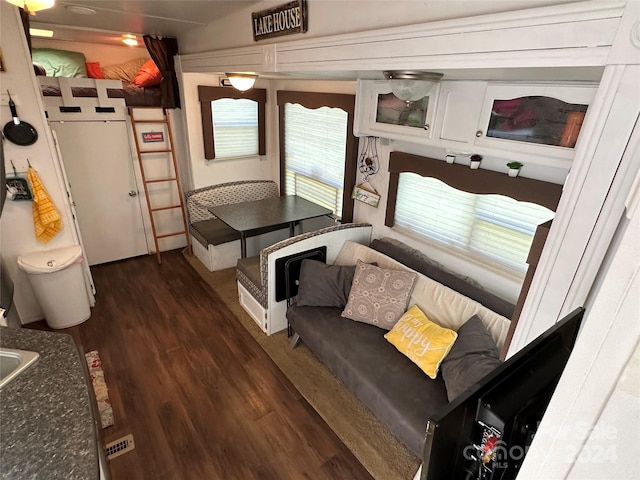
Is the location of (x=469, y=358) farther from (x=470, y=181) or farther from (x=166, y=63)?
(x=166, y=63)

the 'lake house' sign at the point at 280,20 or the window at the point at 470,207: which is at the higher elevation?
the 'lake house' sign at the point at 280,20

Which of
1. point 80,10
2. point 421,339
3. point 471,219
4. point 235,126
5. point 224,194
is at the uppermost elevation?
point 80,10

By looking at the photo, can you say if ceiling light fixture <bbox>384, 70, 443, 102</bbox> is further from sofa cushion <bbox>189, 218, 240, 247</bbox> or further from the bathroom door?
the bathroom door

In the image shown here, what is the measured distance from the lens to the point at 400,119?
2.22 m

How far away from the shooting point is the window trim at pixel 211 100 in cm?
379

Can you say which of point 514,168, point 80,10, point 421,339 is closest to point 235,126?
point 80,10

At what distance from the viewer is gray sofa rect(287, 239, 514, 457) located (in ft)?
6.03

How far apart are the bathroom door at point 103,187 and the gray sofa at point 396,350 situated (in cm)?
261

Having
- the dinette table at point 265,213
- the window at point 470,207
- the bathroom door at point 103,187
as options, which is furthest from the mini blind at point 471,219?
the bathroom door at point 103,187

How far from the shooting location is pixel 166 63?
144 inches

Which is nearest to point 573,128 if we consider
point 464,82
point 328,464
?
point 464,82

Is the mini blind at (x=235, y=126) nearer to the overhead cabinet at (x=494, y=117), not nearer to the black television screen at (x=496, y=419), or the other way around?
the overhead cabinet at (x=494, y=117)

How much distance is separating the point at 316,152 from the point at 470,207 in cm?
185

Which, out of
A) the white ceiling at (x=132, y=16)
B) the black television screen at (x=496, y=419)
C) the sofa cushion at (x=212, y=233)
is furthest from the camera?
the sofa cushion at (x=212, y=233)
